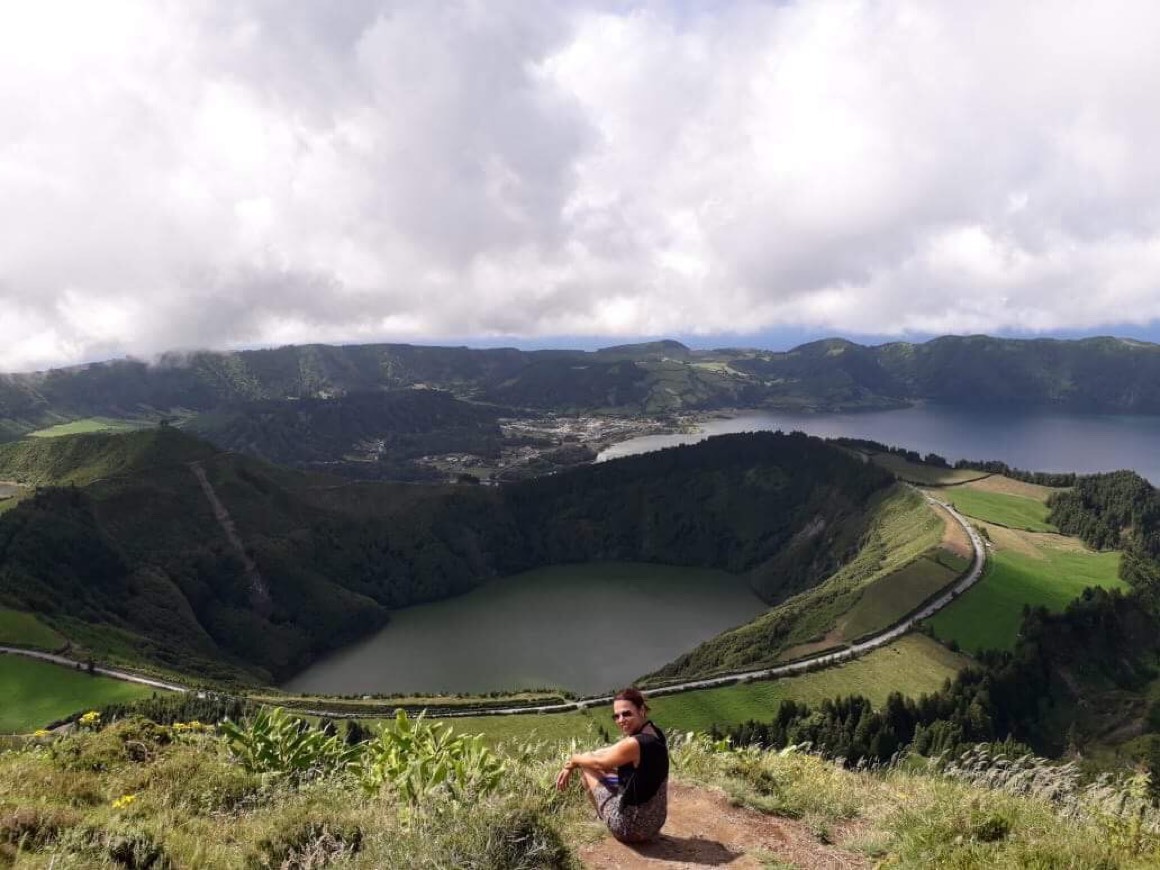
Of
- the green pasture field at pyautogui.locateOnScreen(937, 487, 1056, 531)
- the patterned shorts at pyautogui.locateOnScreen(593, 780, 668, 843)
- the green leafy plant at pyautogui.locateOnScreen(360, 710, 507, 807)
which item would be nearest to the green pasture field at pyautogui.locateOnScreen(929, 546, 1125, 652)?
the green pasture field at pyautogui.locateOnScreen(937, 487, 1056, 531)

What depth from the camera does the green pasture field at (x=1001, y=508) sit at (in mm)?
123875

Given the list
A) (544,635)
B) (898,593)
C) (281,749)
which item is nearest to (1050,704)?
(898,593)

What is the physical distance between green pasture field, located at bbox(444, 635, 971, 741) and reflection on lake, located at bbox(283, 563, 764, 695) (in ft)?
72.0

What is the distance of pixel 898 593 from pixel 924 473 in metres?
73.5

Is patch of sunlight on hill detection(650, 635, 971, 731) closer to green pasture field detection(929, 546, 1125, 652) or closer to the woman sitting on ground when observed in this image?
green pasture field detection(929, 546, 1125, 652)

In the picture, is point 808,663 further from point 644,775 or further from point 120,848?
point 120,848

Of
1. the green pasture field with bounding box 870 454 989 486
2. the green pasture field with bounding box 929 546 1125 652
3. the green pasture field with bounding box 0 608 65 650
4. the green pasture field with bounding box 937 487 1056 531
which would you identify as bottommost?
the green pasture field with bounding box 0 608 65 650

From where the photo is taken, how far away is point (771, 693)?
254ft

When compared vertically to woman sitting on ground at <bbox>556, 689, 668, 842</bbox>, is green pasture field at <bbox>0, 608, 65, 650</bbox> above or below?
below

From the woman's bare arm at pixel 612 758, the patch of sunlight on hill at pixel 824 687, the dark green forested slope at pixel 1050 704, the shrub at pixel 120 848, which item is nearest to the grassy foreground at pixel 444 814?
the shrub at pixel 120 848

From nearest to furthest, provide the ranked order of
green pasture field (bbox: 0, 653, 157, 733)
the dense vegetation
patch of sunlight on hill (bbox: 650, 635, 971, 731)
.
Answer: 1. green pasture field (bbox: 0, 653, 157, 733)
2. patch of sunlight on hill (bbox: 650, 635, 971, 731)
3. the dense vegetation

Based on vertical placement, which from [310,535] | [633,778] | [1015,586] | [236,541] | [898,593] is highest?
[633,778]

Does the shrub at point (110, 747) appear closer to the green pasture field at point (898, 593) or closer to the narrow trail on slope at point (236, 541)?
the green pasture field at point (898, 593)

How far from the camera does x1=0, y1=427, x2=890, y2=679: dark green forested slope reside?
106562mm
